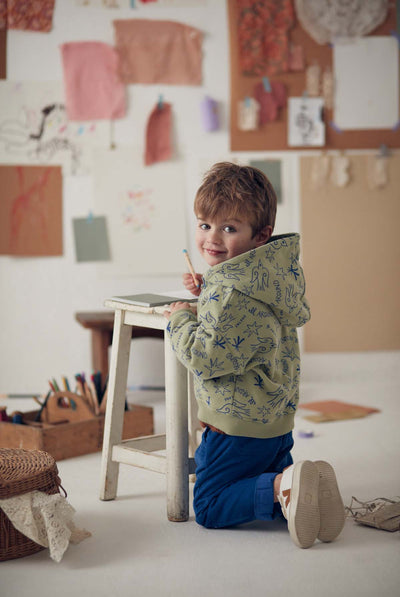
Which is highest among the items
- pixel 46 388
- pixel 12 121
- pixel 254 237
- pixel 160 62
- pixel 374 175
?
pixel 160 62

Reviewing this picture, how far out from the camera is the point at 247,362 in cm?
176

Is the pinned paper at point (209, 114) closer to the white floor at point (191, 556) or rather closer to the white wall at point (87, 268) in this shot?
the white wall at point (87, 268)

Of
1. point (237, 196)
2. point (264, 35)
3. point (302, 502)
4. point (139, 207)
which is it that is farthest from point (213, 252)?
point (264, 35)

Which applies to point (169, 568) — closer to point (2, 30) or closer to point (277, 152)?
point (277, 152)

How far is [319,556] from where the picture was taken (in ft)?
5.56

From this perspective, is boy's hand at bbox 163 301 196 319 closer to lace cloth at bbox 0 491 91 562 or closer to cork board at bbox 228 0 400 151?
lace cloth at bbox 0 491 91 562

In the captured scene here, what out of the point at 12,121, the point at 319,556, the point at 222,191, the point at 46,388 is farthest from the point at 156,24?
the point at 319,556

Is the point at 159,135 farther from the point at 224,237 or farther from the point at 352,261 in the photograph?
the point at 224,237

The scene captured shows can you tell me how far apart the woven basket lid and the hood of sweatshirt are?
1.93 ft

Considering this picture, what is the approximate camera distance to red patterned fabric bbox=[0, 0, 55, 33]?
3730 millimetres

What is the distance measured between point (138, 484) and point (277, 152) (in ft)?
7.06

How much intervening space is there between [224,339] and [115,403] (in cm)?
53

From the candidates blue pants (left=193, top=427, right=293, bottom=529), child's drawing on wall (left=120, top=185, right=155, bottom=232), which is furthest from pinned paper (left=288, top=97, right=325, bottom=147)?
blue pants (left=193, top=427, right=293, bottom=529)

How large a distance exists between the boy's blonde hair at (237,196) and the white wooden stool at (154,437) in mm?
302
